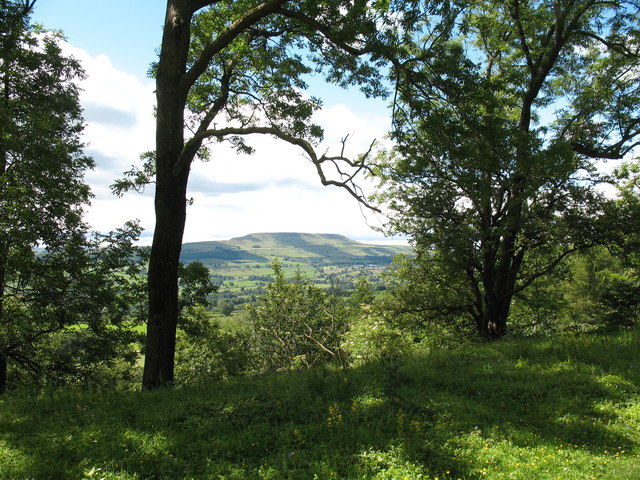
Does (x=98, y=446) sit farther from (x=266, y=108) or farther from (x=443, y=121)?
(x=266, y=108)

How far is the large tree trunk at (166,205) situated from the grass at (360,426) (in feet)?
3.32

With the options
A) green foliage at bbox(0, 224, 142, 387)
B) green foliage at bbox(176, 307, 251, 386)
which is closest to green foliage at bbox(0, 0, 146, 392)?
green foliage at bbox(0, 224, 142, 387)

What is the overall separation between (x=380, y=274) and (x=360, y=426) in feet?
39.8

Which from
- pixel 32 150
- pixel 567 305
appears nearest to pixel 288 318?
pixel 567 305

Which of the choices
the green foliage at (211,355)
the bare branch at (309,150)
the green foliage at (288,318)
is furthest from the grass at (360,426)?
the green foliage at (211,355)

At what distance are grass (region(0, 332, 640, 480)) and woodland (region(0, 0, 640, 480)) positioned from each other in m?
0.04

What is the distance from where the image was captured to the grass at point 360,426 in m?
4.18

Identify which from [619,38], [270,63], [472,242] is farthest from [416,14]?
[619,38]

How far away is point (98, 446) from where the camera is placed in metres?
4.56

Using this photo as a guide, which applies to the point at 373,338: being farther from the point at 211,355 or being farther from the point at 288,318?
the point at 211,355

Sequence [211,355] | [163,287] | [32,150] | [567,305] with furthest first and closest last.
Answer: [211,355]
[567,305]
[32,150]
[163,287]

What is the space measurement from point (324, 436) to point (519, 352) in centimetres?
529

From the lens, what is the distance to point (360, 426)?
16.9 ft

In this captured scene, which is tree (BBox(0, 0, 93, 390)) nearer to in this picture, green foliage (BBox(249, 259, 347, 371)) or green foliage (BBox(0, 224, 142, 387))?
green foliage (BBox(0, 224, 142, 387))
